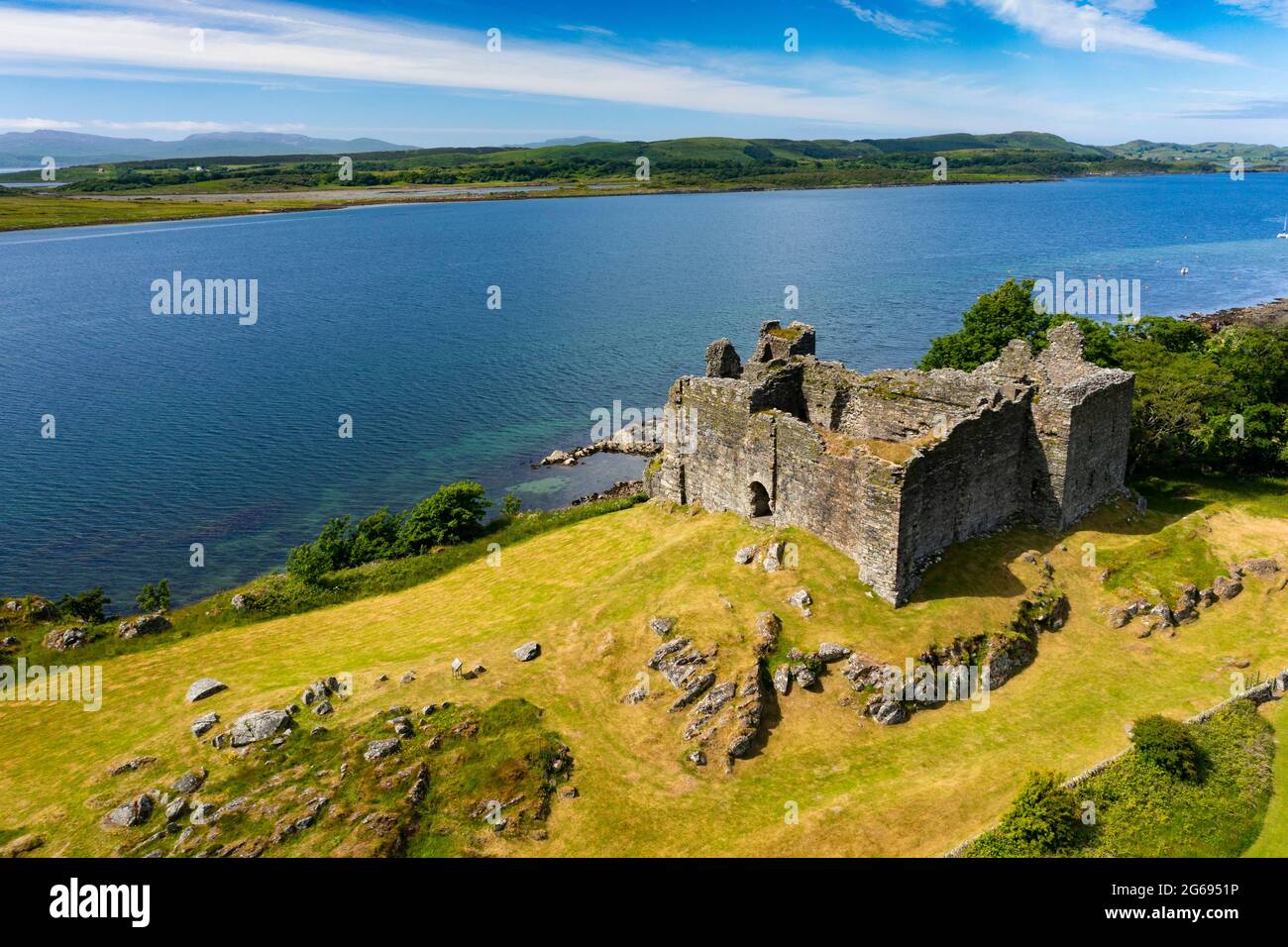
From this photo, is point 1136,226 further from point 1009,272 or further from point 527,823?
point 527,823

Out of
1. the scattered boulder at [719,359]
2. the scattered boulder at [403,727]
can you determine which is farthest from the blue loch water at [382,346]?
the scattered boulder at [403,727]

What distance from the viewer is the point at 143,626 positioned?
116 feet

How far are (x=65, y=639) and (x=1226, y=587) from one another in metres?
47.3

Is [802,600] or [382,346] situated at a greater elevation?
[382,346]

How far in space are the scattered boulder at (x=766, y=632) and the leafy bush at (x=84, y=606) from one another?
3200 centimetres

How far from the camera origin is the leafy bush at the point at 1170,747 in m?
22.2

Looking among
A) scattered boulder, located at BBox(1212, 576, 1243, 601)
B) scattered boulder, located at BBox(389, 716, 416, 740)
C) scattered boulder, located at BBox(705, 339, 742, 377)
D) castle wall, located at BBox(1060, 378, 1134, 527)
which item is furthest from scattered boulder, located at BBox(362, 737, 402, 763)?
scattered boulder, located at BBox(1212, 576, 1243, 601)

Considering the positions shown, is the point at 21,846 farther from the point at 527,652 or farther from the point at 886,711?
the point at 886,711

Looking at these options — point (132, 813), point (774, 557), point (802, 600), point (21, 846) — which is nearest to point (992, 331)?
point (774, 557)

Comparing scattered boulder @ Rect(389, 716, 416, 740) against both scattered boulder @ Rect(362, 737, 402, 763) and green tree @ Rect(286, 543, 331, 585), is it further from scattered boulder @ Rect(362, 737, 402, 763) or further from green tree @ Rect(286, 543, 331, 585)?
green tree @ Rect(286, 543, 331, 585)

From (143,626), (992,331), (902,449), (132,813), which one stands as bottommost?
(132,813)

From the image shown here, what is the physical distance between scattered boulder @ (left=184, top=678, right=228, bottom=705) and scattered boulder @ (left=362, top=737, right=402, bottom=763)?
8699 mm

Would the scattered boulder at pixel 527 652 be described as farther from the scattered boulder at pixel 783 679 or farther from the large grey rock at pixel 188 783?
the large grey rock at pixel 188 783

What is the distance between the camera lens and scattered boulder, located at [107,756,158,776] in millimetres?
23969
